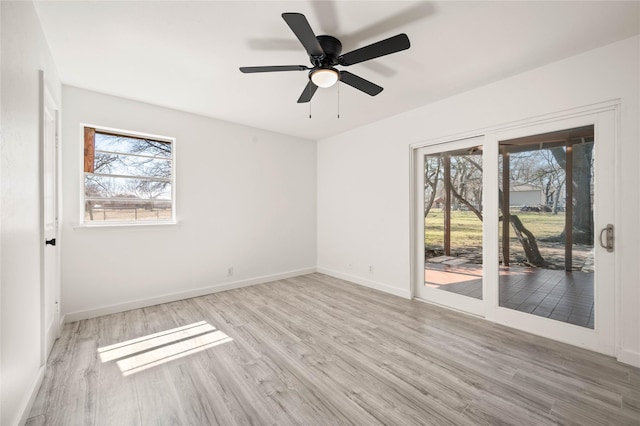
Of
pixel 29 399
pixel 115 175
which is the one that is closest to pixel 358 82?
pixel 115 175

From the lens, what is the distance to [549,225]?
275cm

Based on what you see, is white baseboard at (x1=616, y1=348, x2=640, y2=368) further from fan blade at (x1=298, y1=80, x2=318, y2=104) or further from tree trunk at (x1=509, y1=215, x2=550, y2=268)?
fan blade at (x1=298, y1=80, x2=318, y2=104)

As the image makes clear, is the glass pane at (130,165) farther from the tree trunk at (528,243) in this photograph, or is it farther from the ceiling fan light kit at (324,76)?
the tree trunk at (528,243)

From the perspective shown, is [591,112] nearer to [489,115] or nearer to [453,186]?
[489,115]

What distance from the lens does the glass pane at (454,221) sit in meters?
3.29

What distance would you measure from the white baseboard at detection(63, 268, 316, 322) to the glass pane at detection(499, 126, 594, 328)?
3.56 meters

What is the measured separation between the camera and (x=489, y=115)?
3.03m

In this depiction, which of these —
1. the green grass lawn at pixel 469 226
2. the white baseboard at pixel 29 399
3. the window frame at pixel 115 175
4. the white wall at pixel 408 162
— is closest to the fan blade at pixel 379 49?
the white wall at pixel 408 162

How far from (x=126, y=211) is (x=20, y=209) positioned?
199 cm

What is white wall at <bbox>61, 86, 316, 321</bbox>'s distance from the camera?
121 inches

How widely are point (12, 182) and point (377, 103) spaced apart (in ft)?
11.6

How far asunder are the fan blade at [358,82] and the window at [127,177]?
2815 mm

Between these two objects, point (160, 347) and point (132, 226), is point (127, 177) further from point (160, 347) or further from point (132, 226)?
point (160, 347)

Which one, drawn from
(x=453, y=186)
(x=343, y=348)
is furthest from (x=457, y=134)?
A: (x=343, y=348)
